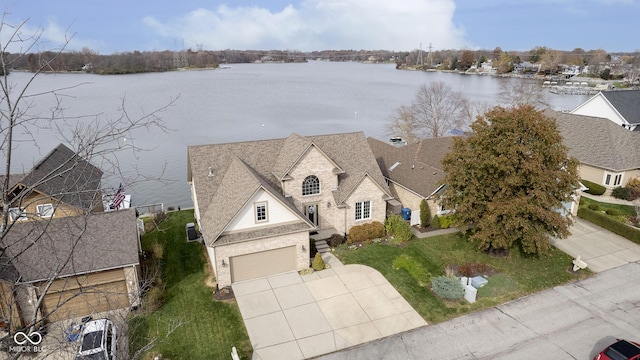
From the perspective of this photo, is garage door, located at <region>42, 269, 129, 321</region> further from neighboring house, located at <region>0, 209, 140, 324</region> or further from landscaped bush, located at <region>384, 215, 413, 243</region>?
landscaped bush, located at <region>384, 215, 413, 243</region>

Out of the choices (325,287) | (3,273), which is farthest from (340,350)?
(3,273)

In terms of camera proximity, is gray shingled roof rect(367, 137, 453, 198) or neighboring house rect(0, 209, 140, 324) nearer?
neighboring house rect(0, 209, 140, 324)

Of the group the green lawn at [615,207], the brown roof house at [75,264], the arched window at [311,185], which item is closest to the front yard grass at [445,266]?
the arched window at [311,185]

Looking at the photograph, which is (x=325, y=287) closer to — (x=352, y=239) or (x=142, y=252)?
(x=352, y=239)

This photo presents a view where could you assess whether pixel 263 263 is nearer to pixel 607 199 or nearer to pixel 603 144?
pixel 607 199

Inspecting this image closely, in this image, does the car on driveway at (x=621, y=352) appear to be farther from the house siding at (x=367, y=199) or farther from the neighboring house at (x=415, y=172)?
the house siding at (x=367, y=199)

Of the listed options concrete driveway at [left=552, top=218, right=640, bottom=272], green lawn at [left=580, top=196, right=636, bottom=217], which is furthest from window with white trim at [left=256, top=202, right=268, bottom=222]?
green lawn at [left=580, top=196, right=636, bottom=217]
